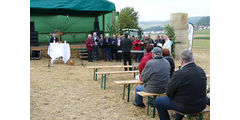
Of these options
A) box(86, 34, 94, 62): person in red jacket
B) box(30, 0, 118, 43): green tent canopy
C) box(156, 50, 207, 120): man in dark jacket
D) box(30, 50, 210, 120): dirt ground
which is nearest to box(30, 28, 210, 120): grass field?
box(30, 50, 210, 120): dirt ground

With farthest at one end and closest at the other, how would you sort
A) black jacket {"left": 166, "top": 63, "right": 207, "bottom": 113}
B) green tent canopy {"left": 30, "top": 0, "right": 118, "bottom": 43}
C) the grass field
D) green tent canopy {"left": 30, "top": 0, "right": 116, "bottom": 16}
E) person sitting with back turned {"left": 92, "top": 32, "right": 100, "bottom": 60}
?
green tent canopy {"left": 30, "top": 0, "right": 118, "bottom": 43}, person sitting with back turned {"left": 92, "top": 32, "right": 100, "bottom": 60}, green tent canopy {"left": 30, "top": 0, "right": 116, "bottom": 16}, the grass field, black jacket {"left": 166, "top": 63, "right": 207, "bottom": 113}

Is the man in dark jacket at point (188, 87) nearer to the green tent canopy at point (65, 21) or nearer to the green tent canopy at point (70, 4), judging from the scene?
the green tent canopy at point (70, 4)

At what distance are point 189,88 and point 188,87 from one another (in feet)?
0.06

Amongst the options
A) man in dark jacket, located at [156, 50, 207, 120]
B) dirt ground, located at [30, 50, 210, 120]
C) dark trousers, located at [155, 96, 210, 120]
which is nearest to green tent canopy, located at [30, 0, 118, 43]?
dirt ground, located at [30, 50, 210, 120]

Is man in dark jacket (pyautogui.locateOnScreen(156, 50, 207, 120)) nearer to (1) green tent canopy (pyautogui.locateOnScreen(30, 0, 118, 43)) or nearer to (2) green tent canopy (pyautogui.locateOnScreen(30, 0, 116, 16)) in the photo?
(2) green tent canopy (pyautogui.locateOnScreen(30, 0, 116, 16))

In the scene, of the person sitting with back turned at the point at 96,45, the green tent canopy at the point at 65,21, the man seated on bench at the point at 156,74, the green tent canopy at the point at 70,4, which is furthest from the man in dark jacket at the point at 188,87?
the green tent canopy at the point at 65,21

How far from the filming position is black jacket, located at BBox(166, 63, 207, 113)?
119 inches

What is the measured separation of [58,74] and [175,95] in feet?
19.4

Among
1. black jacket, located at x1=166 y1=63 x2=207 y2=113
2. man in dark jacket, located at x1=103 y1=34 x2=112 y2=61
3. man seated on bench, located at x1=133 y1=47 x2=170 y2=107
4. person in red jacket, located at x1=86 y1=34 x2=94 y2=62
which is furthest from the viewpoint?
man in dark jacket, located at x1=103 y1=34 x2=112 y2=61

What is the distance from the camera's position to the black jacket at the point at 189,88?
9.93ft

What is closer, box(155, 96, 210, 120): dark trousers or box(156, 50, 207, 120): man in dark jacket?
box(156, 50, 207, 120): man in dark jacket

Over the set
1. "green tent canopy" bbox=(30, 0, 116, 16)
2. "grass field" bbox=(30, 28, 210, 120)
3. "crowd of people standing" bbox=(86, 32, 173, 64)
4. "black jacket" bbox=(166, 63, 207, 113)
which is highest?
"green tent canopy" bbox=(30, 0, 116, 16)

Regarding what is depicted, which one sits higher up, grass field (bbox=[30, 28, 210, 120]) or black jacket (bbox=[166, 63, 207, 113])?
black jacket (bbox=[166, 63, 207, 113])

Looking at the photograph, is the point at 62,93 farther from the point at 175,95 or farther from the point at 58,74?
the point at 175,95
